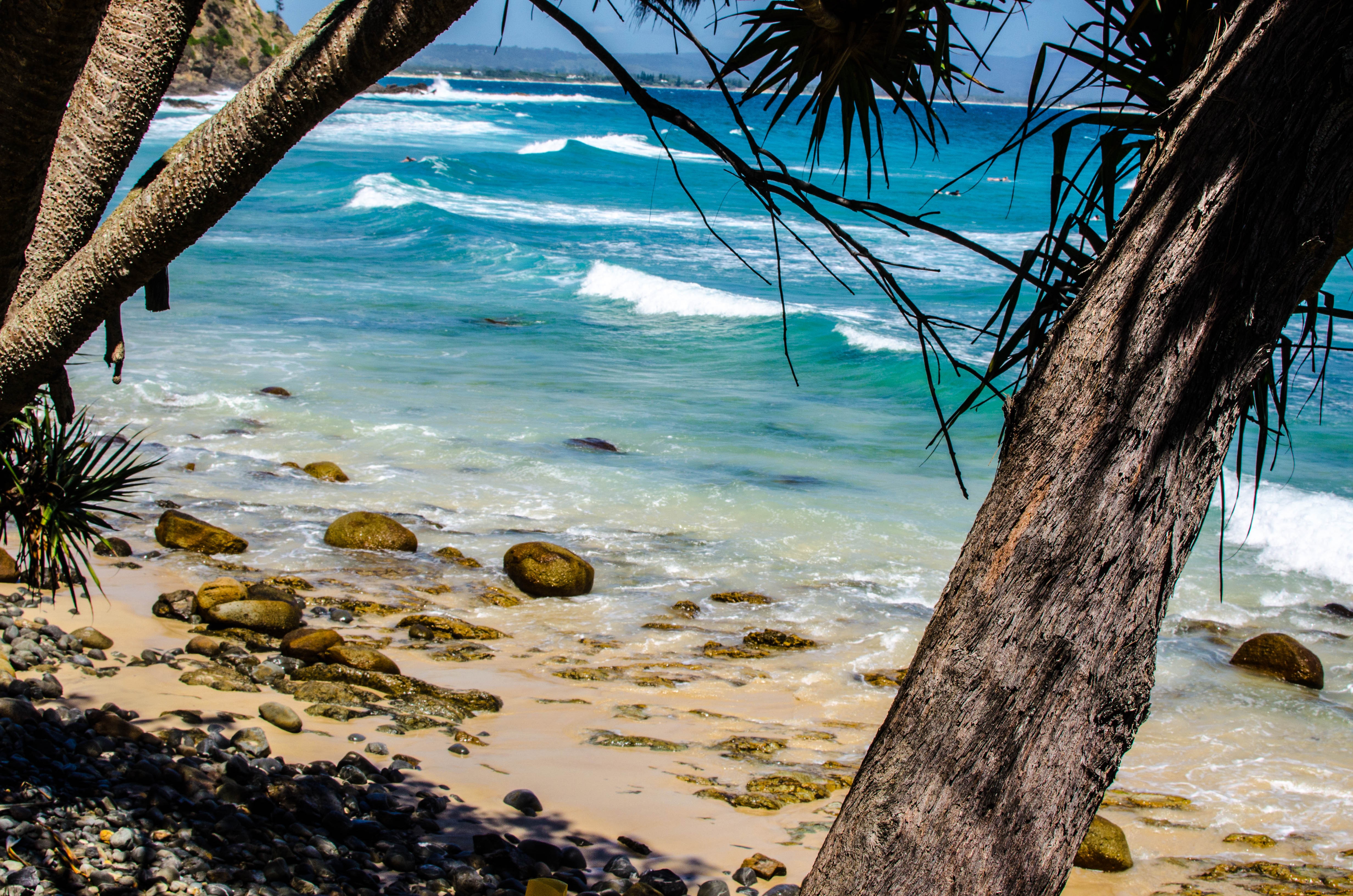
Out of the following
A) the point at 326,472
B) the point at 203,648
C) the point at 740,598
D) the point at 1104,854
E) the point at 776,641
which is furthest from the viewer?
the point at 326,472

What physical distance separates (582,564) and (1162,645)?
457 centimetres

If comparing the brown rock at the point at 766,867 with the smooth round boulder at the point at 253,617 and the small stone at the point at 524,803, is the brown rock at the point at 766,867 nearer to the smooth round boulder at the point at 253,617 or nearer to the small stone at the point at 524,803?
the small stone at the point at 524,803

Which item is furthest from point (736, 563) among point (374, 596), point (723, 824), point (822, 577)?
point (723, 824)

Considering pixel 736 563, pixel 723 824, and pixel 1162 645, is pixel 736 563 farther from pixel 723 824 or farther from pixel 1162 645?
pixel 723 824

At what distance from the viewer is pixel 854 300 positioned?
24047 mm

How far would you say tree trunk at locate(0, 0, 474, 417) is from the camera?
213 cm

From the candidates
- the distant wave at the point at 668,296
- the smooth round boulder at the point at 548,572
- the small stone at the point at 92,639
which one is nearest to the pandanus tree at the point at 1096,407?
the small stone at the point at 92,639

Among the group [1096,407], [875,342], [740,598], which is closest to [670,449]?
[740,598]

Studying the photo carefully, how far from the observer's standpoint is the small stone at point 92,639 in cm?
532

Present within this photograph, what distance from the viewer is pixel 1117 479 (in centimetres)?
158

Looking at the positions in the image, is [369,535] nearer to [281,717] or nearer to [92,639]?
[92,639]

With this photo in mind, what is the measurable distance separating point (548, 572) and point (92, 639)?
318 centimetres

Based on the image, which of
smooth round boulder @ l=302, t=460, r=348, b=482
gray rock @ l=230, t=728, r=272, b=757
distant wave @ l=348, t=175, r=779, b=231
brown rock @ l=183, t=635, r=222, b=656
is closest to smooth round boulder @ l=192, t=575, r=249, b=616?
brown rock @ l=183, t=635, r=222, b=656

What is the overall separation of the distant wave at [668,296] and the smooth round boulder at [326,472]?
12119 millimetres
